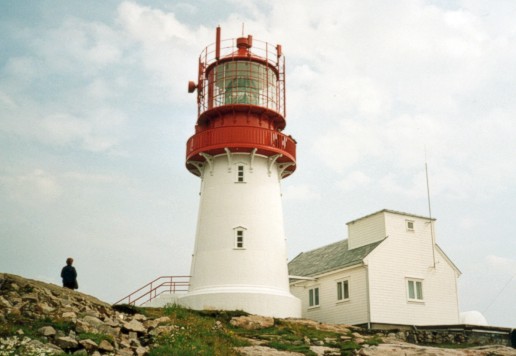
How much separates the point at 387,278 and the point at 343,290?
2523 millimetres

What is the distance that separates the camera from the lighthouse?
30.2 metres

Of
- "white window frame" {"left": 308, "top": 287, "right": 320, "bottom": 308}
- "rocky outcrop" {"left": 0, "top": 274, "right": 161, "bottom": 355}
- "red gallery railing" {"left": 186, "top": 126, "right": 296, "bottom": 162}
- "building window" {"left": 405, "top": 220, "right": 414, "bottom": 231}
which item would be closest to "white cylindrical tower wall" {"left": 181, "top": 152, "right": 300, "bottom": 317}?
"red gallery railing" {"left": 186, "top": 126, "right": 296, "bottom": 162}

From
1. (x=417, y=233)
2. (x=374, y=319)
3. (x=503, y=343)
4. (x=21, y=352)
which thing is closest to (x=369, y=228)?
(x=417, y=233)

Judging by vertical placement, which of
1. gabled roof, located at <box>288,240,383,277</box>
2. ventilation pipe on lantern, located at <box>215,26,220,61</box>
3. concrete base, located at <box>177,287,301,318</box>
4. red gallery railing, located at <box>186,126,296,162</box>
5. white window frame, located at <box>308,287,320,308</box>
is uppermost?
ventilation pipe on lantern, located at <box>215,26,220,61</box>

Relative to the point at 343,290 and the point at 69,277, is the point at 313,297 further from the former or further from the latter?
the point at 69,277

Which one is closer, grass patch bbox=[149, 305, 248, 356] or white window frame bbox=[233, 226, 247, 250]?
grass patch bbox=[149, 305, 248, 356]

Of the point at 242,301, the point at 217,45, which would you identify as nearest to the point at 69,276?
the point at 242,301

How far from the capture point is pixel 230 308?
2888cm

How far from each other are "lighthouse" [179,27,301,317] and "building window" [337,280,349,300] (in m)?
3.70

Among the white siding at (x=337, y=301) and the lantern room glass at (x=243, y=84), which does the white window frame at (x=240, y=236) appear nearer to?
the lantern room glass at (x=243, y=84)

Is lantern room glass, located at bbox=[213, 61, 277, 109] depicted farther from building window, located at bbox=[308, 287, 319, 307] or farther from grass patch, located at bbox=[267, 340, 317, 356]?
grass patch, located at bbox=[267, 340, 317, 356]

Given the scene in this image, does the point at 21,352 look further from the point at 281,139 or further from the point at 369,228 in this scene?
the point at 369,228

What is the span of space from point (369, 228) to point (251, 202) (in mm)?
7578

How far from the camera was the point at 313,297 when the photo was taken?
3619cm
